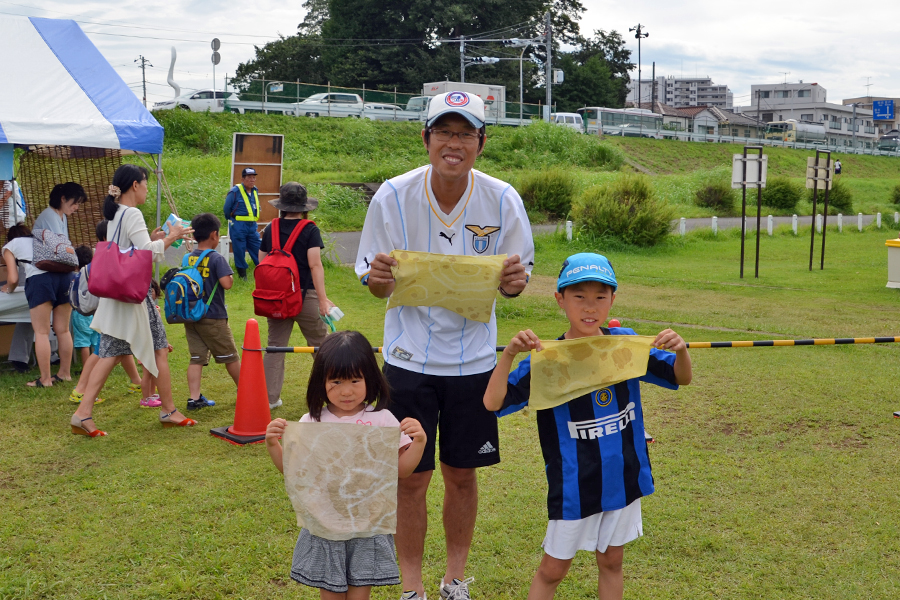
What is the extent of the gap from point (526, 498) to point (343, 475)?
2258mm

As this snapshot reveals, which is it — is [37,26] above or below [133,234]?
above

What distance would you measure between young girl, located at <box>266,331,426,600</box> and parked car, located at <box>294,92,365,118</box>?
120 ft

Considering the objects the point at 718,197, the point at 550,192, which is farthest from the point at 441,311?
the point at 718,197

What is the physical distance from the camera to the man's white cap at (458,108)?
3029 millimetres

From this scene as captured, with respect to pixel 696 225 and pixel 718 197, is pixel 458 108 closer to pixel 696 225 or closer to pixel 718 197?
pixel 696 225

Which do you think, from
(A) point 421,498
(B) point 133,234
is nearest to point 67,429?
(B) point 133,234

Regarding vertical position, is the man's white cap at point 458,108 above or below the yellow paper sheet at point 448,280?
above

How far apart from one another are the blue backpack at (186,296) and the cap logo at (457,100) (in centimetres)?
373

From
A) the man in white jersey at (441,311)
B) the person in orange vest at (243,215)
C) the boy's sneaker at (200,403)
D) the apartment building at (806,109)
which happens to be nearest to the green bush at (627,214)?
the person in orange vest at (243,215)

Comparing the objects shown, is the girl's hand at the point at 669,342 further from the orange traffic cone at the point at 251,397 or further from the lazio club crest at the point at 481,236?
the orange traffic cone at the point at 251,397

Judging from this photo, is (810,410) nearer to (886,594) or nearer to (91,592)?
(886,594)

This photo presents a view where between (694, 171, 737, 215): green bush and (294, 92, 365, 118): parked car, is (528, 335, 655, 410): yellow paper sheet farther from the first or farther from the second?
(294, 92, 365, 118): parked car

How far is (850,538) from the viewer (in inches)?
157

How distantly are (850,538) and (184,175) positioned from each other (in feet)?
72.3
